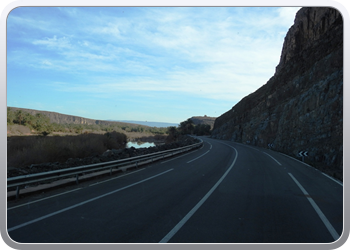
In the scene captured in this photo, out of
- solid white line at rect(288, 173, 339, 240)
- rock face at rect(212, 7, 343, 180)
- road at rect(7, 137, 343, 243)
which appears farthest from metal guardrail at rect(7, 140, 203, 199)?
rock face at rect(212, 7, 343, 180)

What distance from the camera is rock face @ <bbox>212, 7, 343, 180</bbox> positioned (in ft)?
52.2

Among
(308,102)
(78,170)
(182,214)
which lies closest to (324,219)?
(182,214)

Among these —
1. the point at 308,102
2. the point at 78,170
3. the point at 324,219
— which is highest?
the point at 308,102

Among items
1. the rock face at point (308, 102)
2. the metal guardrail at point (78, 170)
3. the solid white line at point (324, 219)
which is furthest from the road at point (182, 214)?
the rock face at point (308, 102)

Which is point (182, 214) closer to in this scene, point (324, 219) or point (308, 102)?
point (324, 219)

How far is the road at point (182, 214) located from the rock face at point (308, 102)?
3.48 meters

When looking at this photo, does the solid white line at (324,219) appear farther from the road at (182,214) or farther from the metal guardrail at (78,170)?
the metal guardrail at (78,170)

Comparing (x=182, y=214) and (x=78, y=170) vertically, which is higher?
(x=78, y=170)

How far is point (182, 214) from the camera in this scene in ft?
18.7

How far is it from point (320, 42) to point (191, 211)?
31.7m

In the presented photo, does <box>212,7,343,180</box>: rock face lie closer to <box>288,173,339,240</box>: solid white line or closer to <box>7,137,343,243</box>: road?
<box>288,173,339,240</box>: solid white line

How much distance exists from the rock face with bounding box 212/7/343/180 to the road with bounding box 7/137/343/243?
3.48 m

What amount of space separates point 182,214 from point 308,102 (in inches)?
950
